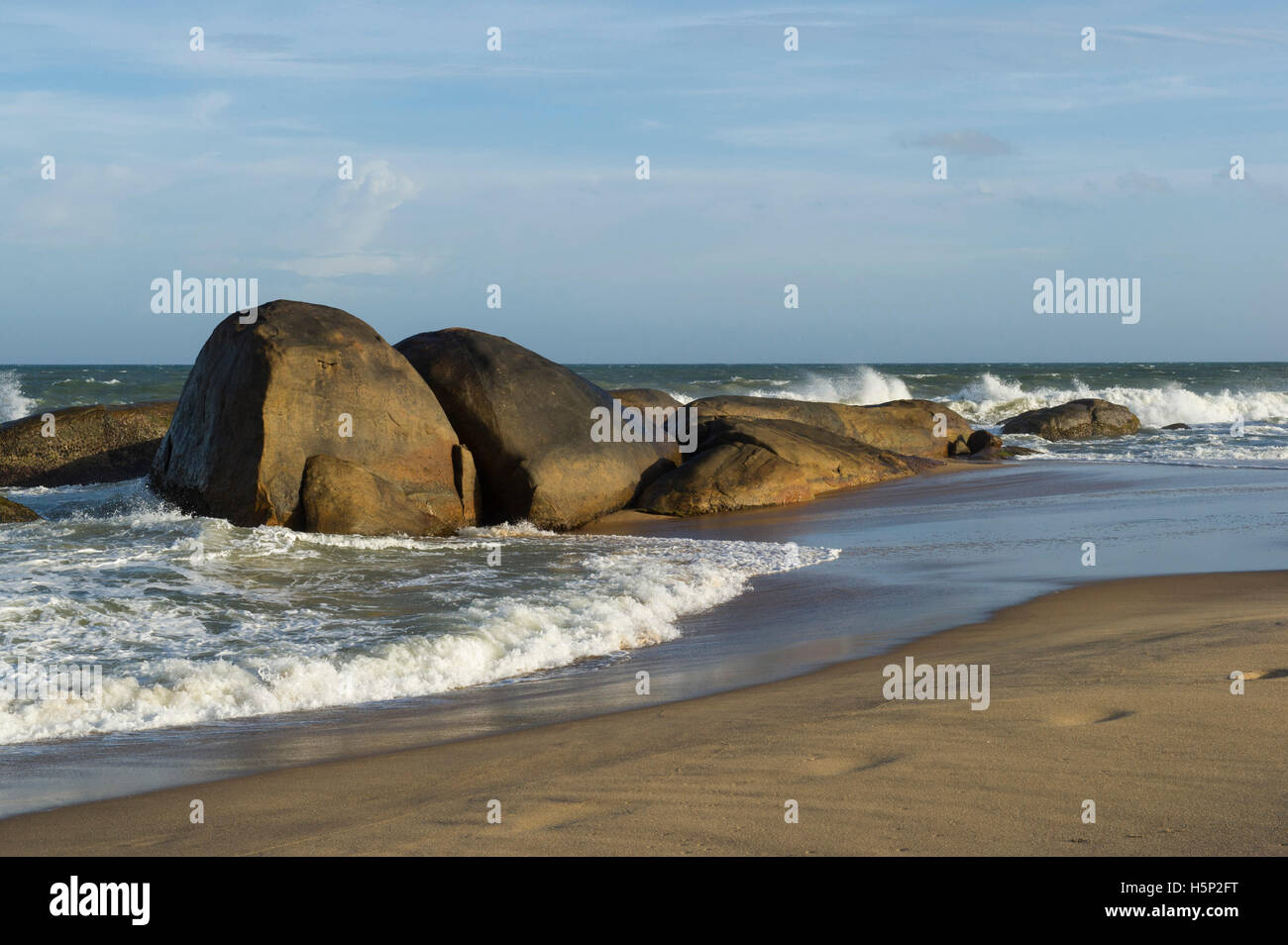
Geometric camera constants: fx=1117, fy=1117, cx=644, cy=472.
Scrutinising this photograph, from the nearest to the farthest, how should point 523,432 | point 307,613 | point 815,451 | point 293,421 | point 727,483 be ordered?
point 307,613
point 293,421
point 523,432
point 727,483
point 815,451

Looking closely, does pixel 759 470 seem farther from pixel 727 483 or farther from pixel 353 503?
pixel 353 503

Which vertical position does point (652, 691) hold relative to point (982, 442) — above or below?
below

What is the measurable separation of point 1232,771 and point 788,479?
32.3ft

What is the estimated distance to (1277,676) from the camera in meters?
4.67

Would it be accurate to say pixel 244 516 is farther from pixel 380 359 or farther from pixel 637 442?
pixel 637 442

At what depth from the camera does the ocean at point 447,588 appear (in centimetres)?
554

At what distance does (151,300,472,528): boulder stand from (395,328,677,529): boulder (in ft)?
1.55

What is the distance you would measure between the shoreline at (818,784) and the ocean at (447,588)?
1.07m

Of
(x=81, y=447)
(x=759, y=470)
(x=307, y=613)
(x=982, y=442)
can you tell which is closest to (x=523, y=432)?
(x=759, y=470)

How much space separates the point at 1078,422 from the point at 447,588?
764 inches

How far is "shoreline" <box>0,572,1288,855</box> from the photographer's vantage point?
3162 mm

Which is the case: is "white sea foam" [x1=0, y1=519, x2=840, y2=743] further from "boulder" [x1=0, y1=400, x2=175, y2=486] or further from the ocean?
"boulder" [x1=0, y1=400, x2=175, y2=486]

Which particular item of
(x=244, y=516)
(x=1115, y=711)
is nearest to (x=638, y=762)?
(x=1115, y=711)

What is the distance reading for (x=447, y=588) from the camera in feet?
26.1
